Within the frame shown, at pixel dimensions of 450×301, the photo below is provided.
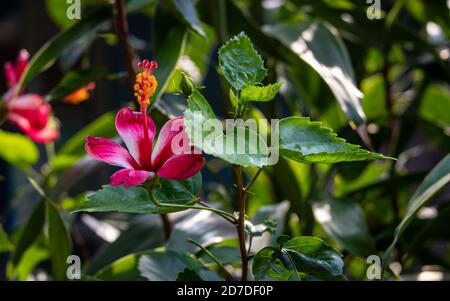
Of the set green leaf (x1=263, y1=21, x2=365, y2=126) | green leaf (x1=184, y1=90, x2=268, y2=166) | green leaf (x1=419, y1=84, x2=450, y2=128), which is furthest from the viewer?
green leaf (x1=419, y1=84, x2=450, y2=128)

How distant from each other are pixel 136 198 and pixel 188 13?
0.79ft

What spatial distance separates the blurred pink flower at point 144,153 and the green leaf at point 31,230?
A: 28 centimetres

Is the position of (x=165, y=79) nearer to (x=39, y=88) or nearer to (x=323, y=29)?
(x=323, y=29)

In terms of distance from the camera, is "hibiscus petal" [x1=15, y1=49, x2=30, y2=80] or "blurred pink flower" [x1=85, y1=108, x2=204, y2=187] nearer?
"blurred pink flower" [x1=85, y1=108, x2=204, y2=187]

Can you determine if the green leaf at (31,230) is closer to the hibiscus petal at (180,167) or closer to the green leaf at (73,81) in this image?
the green leaf at (73,81)

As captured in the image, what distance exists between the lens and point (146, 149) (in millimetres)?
456

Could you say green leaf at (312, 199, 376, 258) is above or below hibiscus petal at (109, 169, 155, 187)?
below

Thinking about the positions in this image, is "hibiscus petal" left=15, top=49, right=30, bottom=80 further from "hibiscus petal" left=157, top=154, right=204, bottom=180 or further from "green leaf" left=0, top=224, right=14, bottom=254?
"hibiscus petal" left=157, top=154, right=204, bottom=180

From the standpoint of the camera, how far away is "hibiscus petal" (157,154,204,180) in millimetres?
432

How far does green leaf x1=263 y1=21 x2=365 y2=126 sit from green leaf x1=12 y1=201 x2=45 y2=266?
303 millimetres

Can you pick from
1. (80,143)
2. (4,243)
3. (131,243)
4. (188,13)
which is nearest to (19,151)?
(80,143)

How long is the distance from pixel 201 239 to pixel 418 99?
1.28 ft

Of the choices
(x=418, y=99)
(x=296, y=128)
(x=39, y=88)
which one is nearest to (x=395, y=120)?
(x=418, y=99)

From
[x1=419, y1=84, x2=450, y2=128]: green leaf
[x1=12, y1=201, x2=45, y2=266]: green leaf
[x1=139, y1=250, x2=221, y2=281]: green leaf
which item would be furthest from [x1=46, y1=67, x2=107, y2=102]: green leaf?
[x1=419, y1=84, x2=450, y2=128]: green leaf
